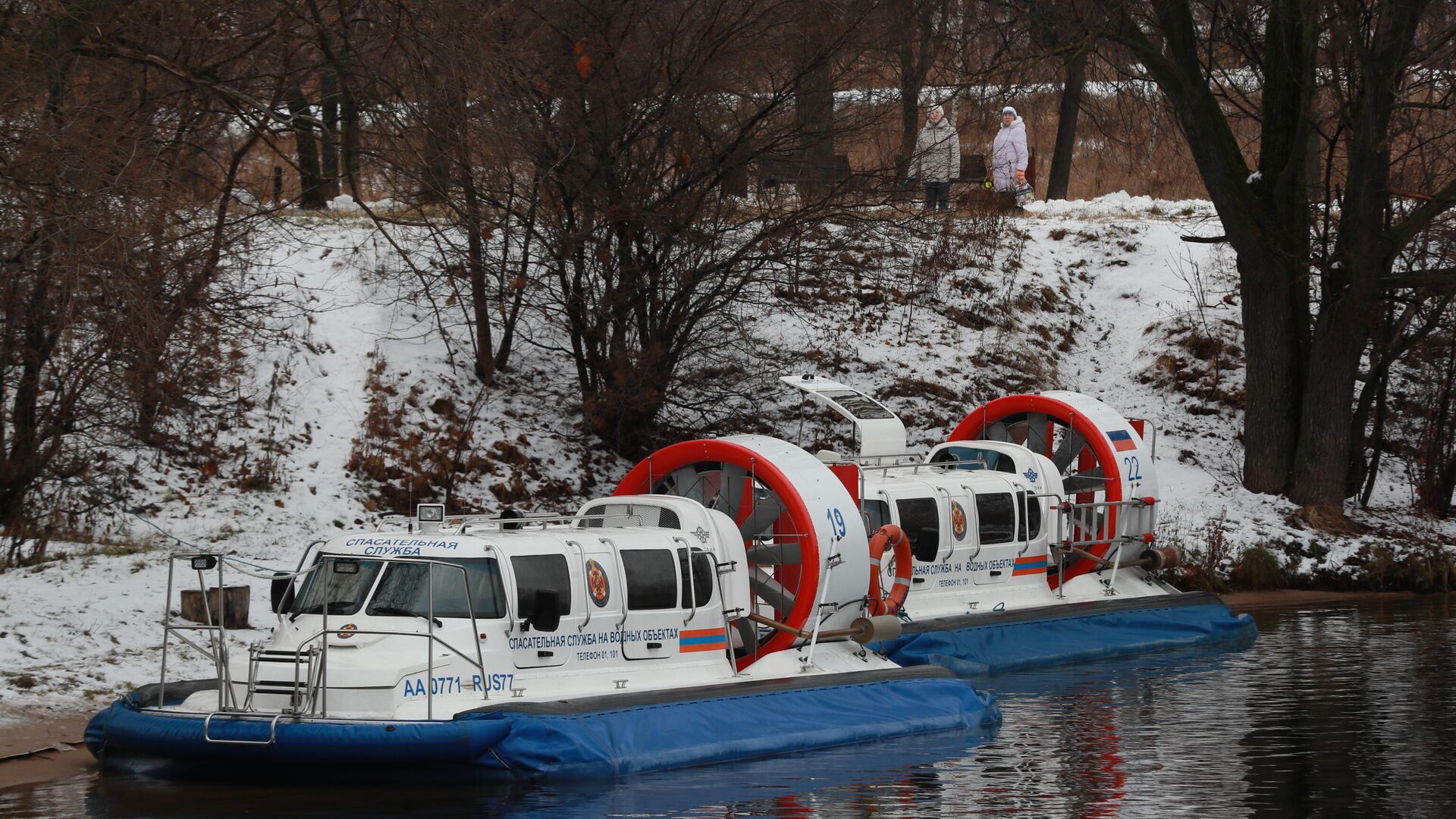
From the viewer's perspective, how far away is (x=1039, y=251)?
1375 inches

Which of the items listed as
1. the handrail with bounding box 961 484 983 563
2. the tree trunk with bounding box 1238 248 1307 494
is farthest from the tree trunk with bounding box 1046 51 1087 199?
the handrail with bounding box 961 484 983 563

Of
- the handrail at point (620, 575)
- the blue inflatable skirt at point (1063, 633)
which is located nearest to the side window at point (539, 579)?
the handrail at point (620, 575)

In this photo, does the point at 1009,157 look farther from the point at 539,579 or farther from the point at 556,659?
the point at 556,659

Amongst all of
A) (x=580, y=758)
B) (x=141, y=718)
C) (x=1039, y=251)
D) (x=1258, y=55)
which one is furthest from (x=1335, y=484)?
(x=141, y=718)

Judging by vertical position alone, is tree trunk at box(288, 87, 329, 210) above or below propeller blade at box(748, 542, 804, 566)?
above

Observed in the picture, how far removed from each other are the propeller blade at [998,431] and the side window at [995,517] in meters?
2.84

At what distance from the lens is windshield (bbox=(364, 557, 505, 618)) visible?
41.6 feet

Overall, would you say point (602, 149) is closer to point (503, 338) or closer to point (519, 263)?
point (519, 263)

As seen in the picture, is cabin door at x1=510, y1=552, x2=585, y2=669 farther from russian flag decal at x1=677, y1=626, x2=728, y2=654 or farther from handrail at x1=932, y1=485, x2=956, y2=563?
handrail at x1=932, y1=485, x2=956, y2=563

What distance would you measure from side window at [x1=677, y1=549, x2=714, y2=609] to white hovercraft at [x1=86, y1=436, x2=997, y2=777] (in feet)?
0.07

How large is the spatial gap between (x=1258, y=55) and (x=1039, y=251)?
330 inches

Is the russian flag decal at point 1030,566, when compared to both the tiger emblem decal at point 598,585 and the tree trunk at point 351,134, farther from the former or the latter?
the tree trunk at point 351,134

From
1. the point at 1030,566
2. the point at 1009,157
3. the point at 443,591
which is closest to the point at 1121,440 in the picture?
the point at 1030,566

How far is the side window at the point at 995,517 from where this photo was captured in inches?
762
